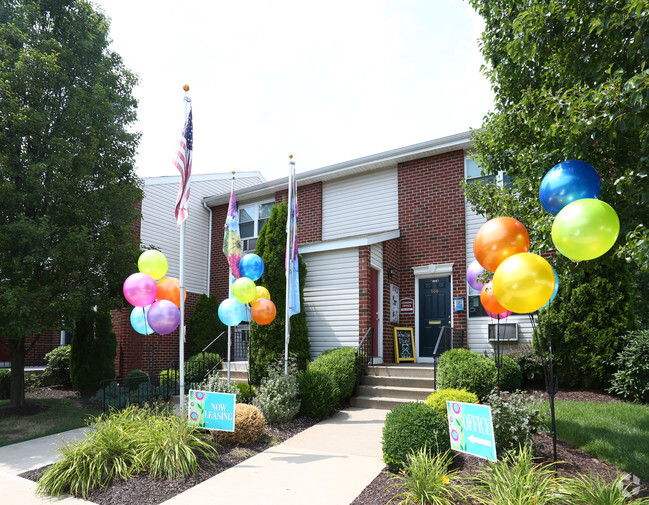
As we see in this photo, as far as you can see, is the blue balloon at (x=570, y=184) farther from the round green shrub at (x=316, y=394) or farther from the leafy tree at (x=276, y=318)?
the leafy tree at (x=276, y=318)

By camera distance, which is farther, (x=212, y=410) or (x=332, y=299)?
(x=332, y=299)

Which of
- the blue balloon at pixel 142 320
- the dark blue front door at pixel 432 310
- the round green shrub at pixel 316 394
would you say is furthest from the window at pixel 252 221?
the blue balloon at pixel 142 320

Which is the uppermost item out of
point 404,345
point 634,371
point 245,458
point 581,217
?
point 581,217

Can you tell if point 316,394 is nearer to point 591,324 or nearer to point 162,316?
point 162,316

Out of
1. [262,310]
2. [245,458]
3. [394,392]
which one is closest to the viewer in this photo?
[245,458]

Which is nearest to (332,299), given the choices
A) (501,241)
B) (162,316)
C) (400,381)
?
(400,381)

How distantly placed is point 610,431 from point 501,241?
12.5ft

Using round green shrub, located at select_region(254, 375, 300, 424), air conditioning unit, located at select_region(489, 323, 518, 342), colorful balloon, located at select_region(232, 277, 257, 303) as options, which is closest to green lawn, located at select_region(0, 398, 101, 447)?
round green shrub, located at select_region(254, 375, 300, 424)

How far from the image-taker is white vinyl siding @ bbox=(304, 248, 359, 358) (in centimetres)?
1038

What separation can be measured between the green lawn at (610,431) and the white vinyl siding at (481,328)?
7.75 ft

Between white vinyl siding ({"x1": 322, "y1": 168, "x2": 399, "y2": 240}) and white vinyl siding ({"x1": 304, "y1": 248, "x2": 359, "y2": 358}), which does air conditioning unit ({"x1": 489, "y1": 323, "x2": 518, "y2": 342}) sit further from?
white vinyl siding ({"x1": 322, "y1": 168, "x2": 399, "y2": 240})

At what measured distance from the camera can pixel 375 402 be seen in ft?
28.6

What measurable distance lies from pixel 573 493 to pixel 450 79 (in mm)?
6170

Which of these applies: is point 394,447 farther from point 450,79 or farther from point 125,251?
point 125,251
